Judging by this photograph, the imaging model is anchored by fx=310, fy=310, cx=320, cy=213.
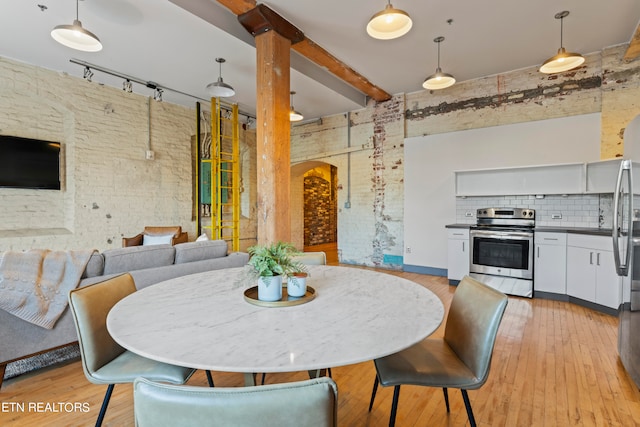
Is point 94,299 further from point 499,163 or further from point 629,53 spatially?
point 629,53

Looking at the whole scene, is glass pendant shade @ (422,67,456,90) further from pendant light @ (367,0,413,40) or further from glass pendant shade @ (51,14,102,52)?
glass pendant shade @ (51,14,102,52)

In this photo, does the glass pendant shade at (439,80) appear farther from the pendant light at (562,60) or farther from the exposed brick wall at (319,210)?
the exposed brick wall at (319,210)

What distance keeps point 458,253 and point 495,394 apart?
9.80ft

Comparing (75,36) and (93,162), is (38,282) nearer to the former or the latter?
(75,36)

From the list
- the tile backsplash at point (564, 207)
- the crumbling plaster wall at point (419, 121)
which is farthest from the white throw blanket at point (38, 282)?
the tile backsplash at point (564, 207)

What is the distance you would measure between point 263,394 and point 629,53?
585cm

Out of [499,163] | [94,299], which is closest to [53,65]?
[94,299]

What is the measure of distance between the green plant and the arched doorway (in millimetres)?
6656

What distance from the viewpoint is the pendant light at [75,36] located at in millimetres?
2859

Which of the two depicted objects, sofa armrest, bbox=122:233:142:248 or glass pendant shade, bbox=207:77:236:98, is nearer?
glass pendant shade, bbox=207:77:236:98

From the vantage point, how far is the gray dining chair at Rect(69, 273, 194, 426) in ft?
4.71

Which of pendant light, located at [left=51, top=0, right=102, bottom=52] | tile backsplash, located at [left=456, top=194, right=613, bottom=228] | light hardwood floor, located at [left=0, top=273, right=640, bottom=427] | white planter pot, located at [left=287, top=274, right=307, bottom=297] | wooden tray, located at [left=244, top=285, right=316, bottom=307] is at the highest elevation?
pendant light, located at [left=51, top=0, right=102, bottom=52]

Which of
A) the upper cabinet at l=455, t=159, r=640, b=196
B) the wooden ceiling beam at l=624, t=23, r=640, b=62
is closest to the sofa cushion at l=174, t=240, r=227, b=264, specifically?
the upper cabinet at l=455, t=159, r=640, b=196

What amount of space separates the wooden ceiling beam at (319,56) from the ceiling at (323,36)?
0.08 metres
